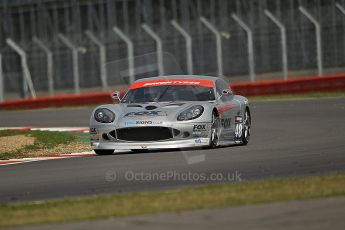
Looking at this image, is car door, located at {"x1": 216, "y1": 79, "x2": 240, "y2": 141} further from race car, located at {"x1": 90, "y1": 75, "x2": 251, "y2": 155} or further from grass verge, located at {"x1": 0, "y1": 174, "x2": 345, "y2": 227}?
grass verge, located at {"x1": 0, "y1": 174, "x2": 345, "y2": 227}

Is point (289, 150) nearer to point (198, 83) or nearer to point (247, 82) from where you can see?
point (198, 83)

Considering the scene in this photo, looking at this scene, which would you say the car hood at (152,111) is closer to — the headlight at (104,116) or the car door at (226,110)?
the headlight at (104,116)

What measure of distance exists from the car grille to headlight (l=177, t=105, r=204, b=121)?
0.24 metres

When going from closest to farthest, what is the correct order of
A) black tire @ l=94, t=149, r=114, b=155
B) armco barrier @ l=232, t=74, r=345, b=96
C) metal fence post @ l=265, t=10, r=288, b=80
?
black tire @ l=94, t=149, r=114, b=155 < armco barrier @ l=232, t=74, r=345, b=96 < metal fence post @ l=265, t=10, r=288, b=80

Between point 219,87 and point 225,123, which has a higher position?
point 219,87

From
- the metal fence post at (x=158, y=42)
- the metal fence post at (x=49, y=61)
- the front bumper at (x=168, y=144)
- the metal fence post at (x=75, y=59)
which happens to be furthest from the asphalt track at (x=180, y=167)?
the metal fence post at (x=49, y=61)

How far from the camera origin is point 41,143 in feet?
58.5

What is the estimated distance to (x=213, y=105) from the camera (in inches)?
589

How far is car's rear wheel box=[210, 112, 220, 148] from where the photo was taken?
1473cm

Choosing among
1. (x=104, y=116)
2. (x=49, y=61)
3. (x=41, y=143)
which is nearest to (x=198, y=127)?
(x=104, y=116)
